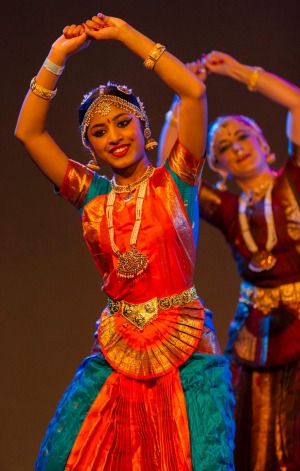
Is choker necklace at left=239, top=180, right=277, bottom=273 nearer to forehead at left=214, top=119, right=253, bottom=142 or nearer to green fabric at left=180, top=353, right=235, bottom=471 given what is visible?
forehead at left=214, top=119, right=253, bottom=142

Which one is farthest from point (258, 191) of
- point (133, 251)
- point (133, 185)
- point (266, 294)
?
point (133, 251)

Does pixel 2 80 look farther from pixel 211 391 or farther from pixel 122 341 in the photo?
pixel 211 391

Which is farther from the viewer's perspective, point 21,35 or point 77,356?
point 77,356

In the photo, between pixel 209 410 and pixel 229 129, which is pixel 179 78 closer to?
pixel 209 410

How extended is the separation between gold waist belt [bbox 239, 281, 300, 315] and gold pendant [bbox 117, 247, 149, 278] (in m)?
1.13

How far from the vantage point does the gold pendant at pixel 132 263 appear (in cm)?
259

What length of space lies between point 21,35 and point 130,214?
1.65 metres

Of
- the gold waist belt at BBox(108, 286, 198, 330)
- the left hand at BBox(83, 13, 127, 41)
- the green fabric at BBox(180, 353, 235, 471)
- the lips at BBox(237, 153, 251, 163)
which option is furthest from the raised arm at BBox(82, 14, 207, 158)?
the lips at BBox(237, 153, 251, 163)

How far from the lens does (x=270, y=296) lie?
→ 11.8 feet

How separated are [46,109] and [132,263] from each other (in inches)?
21.4

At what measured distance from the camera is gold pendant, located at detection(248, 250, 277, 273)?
358cm

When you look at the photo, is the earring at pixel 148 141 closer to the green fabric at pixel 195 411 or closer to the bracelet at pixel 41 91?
the bracelet at pixel 41 91

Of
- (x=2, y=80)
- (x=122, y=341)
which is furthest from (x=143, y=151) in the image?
(x=2, y=80)

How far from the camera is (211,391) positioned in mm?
2494
